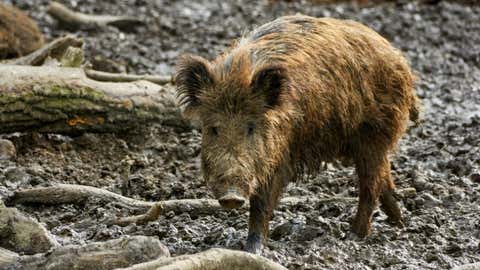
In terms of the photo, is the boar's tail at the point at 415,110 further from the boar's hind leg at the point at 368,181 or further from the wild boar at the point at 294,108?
the boar's hind leg at the point at 368,181

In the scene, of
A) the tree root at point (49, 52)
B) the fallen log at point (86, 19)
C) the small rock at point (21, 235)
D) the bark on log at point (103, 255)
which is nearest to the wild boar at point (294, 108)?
the bark on log at point (103, 255)

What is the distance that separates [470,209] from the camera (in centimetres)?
780

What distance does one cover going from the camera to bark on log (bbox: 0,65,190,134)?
8562 millimetres

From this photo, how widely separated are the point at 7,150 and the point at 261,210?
115 inches

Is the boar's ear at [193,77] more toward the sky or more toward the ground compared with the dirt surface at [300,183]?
more toward the sky

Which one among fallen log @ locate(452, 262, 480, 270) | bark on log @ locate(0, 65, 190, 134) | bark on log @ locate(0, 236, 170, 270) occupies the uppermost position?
bark on log @ locate(0, 65, 190, 134)

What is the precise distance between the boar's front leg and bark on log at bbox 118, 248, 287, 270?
2.73 feet

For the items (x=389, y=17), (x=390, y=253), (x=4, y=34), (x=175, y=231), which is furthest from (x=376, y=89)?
(x=389, y=17)

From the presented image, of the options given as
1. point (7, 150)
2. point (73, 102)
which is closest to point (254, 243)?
point (73, 102)

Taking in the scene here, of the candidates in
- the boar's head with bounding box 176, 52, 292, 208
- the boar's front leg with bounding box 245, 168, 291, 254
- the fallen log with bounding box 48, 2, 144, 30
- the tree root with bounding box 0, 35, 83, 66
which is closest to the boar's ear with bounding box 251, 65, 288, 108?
the boar's head with bounding box 176, 52, 292, 208

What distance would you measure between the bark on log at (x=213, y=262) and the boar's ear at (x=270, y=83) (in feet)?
3.95

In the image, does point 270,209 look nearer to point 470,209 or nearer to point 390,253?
point 390,253

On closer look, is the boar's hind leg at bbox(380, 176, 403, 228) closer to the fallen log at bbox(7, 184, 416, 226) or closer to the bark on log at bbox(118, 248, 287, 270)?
the fallen log at bbox(7, 184, 416, 226)

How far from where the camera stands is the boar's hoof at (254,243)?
656 cm
